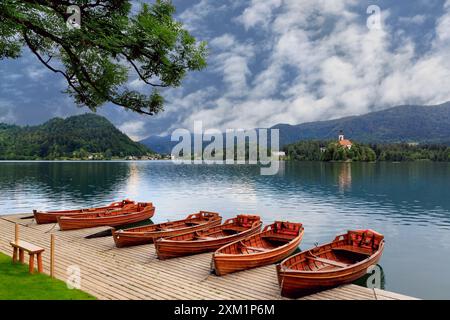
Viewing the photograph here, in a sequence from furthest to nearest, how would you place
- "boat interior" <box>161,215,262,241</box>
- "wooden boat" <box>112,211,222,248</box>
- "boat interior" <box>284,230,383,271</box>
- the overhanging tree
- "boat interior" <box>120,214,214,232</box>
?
"boat interior" <box>120,214,214,232</box> → "boat interior" <box>161,215,262,241</box> → "wooden boat" <box>112,211,222,248</box> → "boat interior" <box>284,230,383,271</box> → the overhanging tree

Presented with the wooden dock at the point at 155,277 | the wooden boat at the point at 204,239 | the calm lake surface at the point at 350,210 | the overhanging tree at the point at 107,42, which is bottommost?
the calm lake surface at the point at 350,210

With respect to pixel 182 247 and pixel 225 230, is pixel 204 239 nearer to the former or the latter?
pixel 182 247

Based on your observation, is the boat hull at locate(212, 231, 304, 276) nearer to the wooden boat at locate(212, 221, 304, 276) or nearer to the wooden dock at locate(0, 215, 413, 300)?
the wooden boat at locate(212, 221, 304, 276)

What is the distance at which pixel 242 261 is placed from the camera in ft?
51.3

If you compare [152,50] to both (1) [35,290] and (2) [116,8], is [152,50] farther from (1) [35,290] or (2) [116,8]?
(1) [35,290]

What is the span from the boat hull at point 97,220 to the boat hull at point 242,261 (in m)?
13.3

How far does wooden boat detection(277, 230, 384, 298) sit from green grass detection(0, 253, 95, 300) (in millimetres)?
6477

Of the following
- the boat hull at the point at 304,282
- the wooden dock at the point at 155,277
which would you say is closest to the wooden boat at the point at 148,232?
the wooden dock at the point at 155,277

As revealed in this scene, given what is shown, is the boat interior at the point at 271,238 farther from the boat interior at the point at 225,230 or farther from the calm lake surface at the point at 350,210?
the calm lake surface at the point at 350,210

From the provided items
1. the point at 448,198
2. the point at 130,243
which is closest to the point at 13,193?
the point at 130,243

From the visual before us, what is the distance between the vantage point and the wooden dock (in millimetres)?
12586

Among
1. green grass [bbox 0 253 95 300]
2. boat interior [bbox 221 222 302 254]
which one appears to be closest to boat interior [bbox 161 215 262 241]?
boat interior [bbox 221 222 302 254]

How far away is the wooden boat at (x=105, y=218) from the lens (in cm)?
2452
